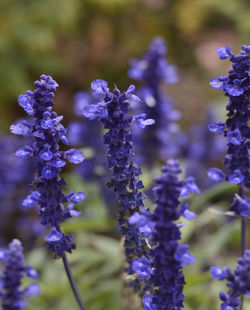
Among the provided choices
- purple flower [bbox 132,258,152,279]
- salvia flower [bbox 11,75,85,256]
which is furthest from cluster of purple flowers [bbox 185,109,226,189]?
purple flower [bbox 132,258,152,279]

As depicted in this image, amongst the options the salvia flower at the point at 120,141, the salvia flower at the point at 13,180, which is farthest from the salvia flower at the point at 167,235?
the salvia flower at the point at 13,180

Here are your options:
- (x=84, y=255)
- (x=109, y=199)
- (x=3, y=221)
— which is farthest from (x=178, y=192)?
(x=3, y=221)

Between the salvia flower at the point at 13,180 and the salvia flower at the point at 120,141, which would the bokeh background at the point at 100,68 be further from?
the salvia flower at the point at 120,141

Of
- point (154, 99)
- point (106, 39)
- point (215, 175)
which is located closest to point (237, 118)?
point (215, 175)

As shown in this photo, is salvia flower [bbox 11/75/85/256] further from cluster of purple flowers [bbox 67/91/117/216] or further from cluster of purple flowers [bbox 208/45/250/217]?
cluster of purple flowers [bbox 67/91/117/216]

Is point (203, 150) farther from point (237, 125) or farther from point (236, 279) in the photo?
point (236, 279)
